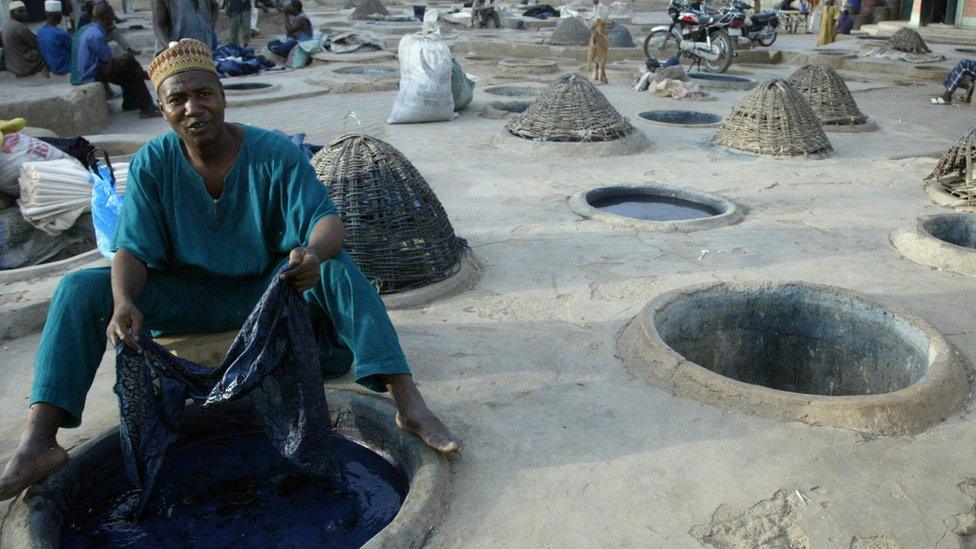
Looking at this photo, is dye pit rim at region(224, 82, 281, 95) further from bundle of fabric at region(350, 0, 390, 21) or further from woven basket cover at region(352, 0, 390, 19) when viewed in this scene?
woven basket cover at region(352, 0, 390, 19)

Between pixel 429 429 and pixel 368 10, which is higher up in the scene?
pixel 368 10

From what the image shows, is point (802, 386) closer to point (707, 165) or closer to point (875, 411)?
point (875, 411)

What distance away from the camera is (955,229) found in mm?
4633

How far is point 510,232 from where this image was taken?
192 inches

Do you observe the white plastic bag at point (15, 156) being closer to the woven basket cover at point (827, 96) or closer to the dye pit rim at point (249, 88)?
the dye pit rim at point (249, 88)

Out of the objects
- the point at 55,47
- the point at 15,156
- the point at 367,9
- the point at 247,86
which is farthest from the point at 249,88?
the point at 367,9

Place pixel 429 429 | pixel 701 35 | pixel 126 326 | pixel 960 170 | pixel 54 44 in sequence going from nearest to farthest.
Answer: pixel 126 326 → pixel 429 429 → pixel 960 170 → pixel 54 44 → pixel 701 35

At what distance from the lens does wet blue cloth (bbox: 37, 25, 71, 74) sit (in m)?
9.67

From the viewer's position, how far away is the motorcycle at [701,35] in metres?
12.0

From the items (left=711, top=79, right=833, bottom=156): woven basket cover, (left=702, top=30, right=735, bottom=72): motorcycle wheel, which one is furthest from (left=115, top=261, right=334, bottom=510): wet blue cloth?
(left=702, top=30, right=735, bottom=72): motorcycle wheel

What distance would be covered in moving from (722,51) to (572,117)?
20.2ft

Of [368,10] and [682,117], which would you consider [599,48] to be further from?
[368,10]

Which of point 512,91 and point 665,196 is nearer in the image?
point 665,196

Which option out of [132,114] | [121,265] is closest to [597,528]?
[121,265]
